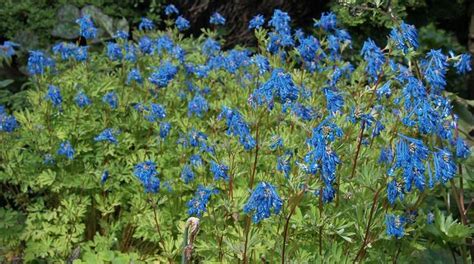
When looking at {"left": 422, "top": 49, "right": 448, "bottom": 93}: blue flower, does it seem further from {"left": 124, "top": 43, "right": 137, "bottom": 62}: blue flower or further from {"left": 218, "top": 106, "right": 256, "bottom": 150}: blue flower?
{"left": 124, "top": 43, "right": 137, "bottom": 62}: blue flower

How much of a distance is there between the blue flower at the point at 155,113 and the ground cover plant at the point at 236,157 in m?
0.01

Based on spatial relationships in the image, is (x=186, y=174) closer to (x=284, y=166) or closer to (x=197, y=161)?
(x=197, y=161)

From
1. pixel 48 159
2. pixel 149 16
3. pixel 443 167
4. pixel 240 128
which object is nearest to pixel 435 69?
pixel 443 167

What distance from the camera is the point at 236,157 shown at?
352 centimetres

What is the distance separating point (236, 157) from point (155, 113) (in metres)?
0.55

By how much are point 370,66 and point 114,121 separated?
173 centimetres

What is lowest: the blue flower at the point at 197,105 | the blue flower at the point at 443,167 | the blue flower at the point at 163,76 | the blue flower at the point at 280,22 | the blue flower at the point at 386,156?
the blue flower at the point at 197,105

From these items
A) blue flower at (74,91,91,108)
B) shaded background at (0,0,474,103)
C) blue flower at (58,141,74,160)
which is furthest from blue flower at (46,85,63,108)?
shaded background at (0,0,474,103)

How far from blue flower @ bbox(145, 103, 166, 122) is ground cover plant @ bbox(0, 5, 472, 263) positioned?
1 cm

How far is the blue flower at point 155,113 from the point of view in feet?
11.8

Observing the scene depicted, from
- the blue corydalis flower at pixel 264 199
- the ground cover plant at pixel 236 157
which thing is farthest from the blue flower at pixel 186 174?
the blue corydalis flower at pixel 264 199

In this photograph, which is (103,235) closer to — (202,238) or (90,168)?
(90,168)

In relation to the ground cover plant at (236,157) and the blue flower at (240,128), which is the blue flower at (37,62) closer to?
the ground cover plant at (236,157)

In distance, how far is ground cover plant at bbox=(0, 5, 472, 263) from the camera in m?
2.71
